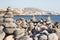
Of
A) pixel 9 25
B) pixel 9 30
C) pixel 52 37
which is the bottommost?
pixel 52 37

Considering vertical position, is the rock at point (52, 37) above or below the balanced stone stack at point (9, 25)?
below

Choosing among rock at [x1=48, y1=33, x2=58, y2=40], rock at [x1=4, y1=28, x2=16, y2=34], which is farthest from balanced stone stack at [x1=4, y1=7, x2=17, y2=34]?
rock at [x1=48, y1=33, x2=58, y2=40]

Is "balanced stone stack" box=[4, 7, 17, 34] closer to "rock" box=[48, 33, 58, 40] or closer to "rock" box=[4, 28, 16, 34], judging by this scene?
"rock" box=[4, 28, 16, 34]

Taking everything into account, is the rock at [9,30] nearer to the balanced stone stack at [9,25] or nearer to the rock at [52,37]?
the balanced stone stack at [9,25]

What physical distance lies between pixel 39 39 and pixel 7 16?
2.02 metres

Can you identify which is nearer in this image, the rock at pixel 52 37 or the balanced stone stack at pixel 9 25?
the rock at pixel 52 37

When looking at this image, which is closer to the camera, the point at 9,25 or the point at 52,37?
the point at 52,37

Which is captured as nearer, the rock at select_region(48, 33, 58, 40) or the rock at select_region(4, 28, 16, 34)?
the rock at select_region(48, 33, 58, 40)

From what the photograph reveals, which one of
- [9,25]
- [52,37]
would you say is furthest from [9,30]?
[52,37]

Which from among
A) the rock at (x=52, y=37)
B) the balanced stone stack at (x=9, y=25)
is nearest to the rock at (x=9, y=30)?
the balanced stone stack at (x=9, y=25)

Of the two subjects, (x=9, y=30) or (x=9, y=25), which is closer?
(x=9, y=30)

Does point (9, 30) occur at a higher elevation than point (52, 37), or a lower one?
higher

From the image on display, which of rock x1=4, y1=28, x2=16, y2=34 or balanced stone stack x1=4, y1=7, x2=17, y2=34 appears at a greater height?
balanced stone stack x1=4, y1=7, x2=17, y2=34

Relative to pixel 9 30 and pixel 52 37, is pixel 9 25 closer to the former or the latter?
pixel 9 30
